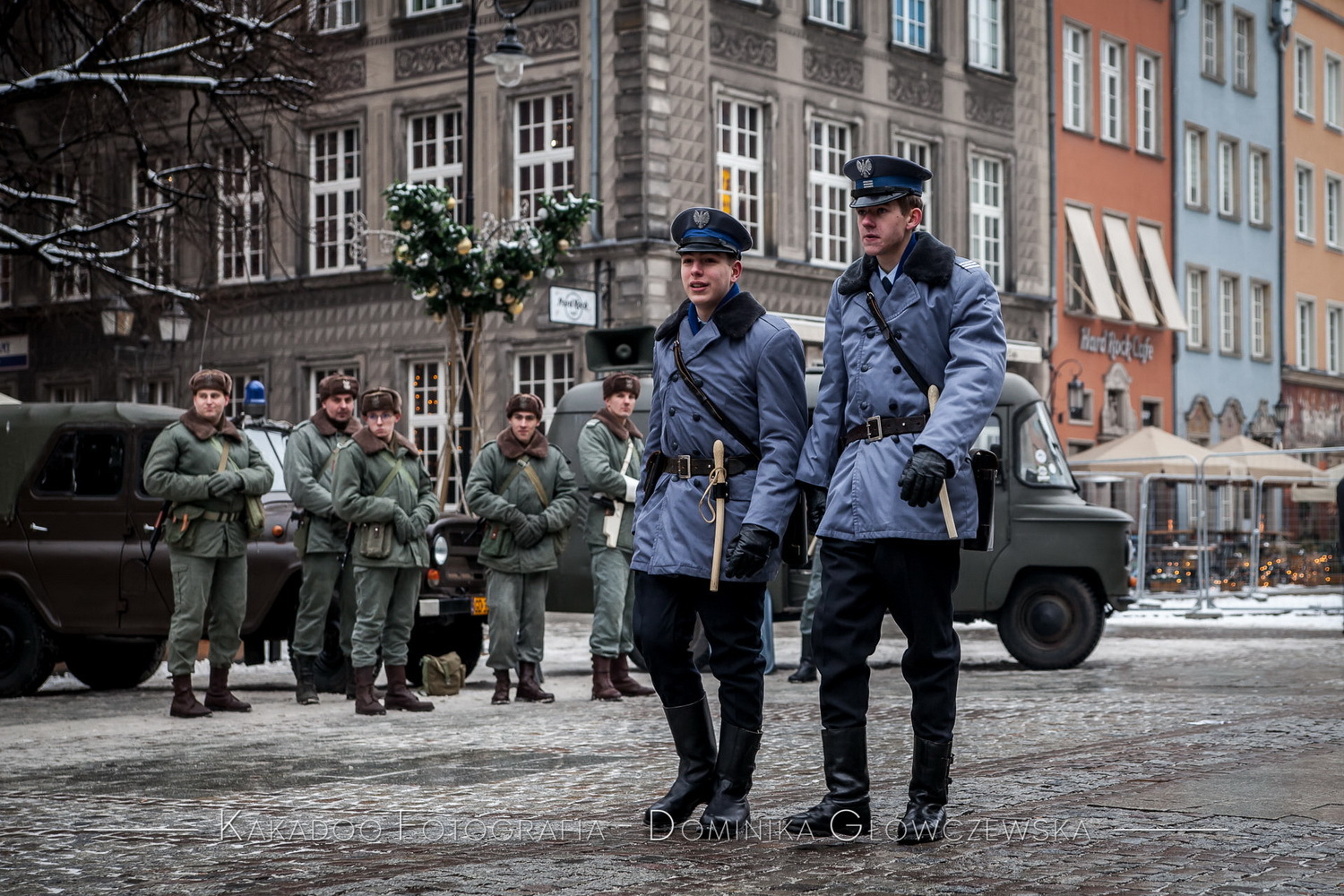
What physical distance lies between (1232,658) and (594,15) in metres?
15.7

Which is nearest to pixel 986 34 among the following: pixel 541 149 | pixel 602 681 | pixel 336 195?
pixel 541 149

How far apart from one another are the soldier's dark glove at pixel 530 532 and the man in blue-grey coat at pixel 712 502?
5709 mm

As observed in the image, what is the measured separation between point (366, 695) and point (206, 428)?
5.75 feet

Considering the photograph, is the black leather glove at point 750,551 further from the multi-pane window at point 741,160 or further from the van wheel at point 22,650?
the multi-pane window at point 741,160

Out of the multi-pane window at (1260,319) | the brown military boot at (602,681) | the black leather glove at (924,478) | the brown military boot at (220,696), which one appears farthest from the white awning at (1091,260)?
the black leather glove at (924,478)

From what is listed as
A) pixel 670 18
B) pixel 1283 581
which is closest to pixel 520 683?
pixel 1283 581

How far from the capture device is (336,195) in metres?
32.0

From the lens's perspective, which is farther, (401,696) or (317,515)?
(317,515)

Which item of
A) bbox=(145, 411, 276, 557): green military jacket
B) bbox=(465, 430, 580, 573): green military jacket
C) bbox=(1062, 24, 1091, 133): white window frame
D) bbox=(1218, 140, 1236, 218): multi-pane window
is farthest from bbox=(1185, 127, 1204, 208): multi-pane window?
bbox=(145, 411, 276, 557): green military jacket

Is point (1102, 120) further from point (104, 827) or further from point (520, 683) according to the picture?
point (104, 827)

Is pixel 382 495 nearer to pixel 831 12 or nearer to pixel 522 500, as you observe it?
pixel 522 500

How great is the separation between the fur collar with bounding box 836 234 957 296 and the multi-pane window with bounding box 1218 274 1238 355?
38.7 m

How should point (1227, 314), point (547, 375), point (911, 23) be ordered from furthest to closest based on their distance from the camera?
point (1227, 314)
point (911, 23)
point (547, 375)

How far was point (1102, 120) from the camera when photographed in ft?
128
